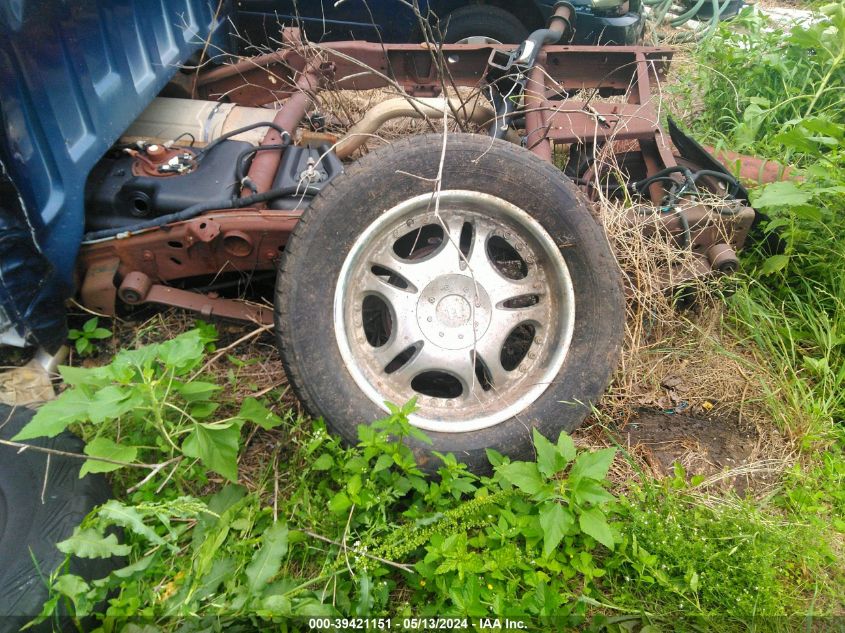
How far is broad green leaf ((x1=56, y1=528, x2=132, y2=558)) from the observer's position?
176 cm

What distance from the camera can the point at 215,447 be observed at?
1971mm

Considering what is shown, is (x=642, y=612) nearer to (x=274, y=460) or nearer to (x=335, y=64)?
(x=274, y=460)

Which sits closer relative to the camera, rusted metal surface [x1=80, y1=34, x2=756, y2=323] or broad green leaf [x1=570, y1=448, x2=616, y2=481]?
broad green leaf [x1=570, y1=448, x2=616, y2=481]

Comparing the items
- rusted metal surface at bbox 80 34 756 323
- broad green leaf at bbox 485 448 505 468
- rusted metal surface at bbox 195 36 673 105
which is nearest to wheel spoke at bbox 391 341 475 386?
broad green leaf at bbox 485 448 505 468

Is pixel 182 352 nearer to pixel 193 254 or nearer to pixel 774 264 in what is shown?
pixel 193 254

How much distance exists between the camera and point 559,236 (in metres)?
2.38

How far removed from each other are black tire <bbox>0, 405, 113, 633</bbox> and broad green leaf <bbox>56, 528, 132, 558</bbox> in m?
0.10

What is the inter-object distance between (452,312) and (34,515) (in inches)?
62.1

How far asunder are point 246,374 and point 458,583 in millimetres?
1336

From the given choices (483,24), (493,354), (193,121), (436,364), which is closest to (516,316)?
(493,354)

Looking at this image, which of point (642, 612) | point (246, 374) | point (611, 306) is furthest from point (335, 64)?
point (642, 612)

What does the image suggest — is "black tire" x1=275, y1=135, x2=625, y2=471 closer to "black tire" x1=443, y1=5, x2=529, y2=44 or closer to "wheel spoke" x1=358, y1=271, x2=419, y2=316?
"wheel spoke" x1=358, y1=271, x2=419, y2=316

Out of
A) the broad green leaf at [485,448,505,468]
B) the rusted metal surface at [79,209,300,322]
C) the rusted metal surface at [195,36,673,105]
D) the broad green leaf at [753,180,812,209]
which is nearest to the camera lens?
the broad green leaf at [485,448,505,468]

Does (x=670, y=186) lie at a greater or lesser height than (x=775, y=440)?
greater
